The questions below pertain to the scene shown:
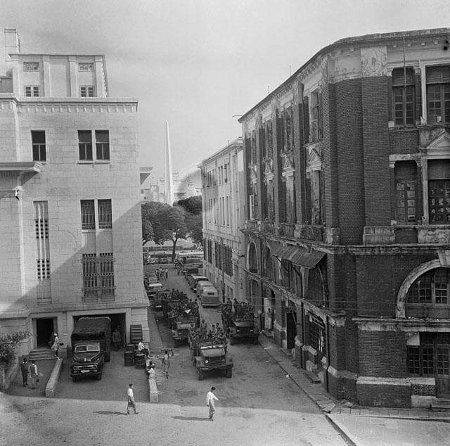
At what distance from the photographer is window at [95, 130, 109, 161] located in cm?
3597

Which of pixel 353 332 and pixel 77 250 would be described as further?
pixel 77 250

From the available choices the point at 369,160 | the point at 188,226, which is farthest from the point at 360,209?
the point at 188,226

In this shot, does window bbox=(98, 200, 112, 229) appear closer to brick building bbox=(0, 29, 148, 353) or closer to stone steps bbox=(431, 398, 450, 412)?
brick building bbox=(0, 29, 148, 353)

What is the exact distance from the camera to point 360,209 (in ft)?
82.0

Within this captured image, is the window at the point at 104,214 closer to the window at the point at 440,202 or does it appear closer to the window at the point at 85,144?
the window at the point at 85,144

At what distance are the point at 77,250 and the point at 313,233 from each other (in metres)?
15.7

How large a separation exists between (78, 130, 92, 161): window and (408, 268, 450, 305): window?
71.2ft

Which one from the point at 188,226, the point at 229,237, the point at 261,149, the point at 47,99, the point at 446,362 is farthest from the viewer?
the point at 188,226

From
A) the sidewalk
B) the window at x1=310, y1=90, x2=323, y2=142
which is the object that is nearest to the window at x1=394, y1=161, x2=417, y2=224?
the window at x1=310, y1=90, x2=323, y2=142

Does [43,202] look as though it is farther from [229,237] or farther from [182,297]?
[229,237]

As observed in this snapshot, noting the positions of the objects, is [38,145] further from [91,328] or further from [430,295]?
[430,295]

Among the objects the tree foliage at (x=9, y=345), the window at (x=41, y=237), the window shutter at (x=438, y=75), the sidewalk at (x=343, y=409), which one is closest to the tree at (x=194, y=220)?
the window at (x=41, y=237)

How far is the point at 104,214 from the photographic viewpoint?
36.2 meters

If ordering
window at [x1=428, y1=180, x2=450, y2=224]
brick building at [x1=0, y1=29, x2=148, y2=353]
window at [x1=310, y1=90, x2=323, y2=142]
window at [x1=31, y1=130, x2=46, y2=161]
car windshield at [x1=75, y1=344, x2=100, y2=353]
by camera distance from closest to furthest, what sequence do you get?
window at [x1=428, y1=180, x2=450, y2=224]
window at [x1=310, y1=90, x2=323, y2=142]
car windshield at [x1=75, y1=344, x2=100, y2=353]
brick building at [x1=0, y1=29, x2=148, y2=353]
window at [x1=31, y1=130, x2=46, y2=161]
